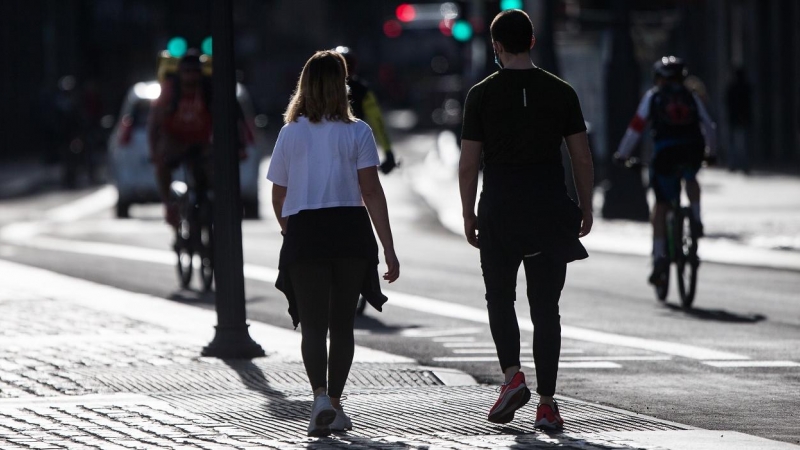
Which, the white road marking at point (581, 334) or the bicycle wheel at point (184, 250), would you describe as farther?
the bicycle wheel at point (184, 250)

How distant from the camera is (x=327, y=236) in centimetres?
755

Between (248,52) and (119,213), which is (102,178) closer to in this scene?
(119,213)

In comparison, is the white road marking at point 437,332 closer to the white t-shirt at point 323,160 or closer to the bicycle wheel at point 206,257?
the bicycle wheel at point 206,257

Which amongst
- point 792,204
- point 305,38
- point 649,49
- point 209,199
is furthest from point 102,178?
point 305,38

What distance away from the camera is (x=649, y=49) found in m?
34.3

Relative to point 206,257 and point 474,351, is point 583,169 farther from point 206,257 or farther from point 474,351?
point 206,257

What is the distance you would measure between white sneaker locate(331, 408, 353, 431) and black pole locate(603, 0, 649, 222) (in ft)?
47.7

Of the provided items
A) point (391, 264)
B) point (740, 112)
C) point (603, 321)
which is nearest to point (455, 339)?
point (603, 321)

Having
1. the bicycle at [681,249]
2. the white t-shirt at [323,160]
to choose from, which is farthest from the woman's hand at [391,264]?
the bicycle at [681,249]

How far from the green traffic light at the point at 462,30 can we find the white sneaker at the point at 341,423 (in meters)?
21.1

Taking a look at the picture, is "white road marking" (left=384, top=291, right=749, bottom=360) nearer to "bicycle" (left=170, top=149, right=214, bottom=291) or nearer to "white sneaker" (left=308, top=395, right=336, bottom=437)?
"bicycle" (left=170, top=149, right=214, bottom=291)

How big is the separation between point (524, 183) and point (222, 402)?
1.79 metres

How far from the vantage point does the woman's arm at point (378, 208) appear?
7637mm

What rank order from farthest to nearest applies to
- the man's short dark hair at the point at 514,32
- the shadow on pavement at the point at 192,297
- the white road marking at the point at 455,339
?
the shadow on pavement at the point at 192,297, the white road marking at the point at 455,339, the man's short dark hair at the point at 514,32
